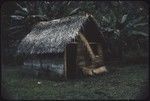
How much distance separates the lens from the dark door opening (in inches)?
646

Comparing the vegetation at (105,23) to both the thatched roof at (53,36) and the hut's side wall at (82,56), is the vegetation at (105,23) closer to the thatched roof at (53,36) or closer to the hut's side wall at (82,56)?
the thatched roof at (53,36)

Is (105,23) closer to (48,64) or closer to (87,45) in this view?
(87,45)

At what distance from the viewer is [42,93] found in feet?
39.5

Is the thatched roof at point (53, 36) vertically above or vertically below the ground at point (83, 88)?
above

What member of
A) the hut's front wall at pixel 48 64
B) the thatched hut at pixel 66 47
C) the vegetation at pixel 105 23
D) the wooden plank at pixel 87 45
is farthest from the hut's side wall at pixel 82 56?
the vegetation at pixel 105 23

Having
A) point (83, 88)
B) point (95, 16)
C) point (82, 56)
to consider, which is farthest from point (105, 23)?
point (83, 88)

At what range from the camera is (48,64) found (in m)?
16.8

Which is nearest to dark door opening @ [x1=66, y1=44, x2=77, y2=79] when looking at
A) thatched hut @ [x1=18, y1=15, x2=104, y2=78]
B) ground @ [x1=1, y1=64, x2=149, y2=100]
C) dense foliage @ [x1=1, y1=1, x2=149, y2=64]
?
thatched hut @ [x1=18, y1=15, x2=104, y2=78]

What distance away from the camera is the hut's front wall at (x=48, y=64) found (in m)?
15.9

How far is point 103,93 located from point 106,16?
13.3 metres

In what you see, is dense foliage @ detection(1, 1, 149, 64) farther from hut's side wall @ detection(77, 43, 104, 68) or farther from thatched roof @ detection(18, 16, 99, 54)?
hut's side wall @ detection(77, 43, 104, 68)

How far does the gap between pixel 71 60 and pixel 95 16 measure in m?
8.19

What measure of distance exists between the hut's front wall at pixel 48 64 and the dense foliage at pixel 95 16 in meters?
5.45

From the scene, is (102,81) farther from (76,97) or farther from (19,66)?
(19,66)
